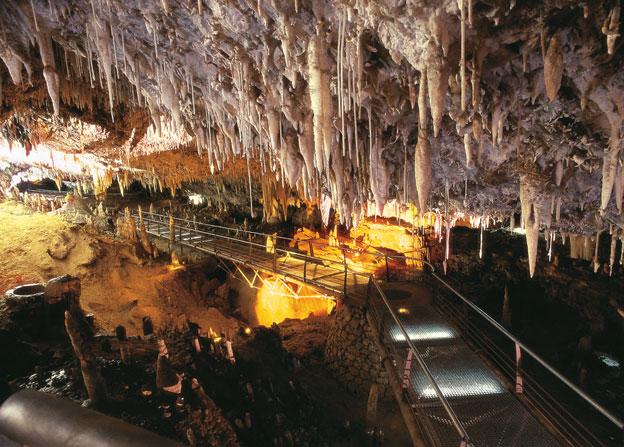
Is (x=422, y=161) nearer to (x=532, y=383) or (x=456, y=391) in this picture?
(x=456, y=391)

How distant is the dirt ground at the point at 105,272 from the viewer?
1127 centimetres

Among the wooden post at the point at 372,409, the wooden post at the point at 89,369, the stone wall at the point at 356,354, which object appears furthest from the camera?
the stone wall at the point at 356,354

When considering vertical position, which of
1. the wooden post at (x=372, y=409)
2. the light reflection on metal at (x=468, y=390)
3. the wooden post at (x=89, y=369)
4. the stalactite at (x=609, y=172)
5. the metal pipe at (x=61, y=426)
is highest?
the stalactite at (x=609, y=172)

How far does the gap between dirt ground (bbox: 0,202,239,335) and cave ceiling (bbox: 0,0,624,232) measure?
22.3 ft

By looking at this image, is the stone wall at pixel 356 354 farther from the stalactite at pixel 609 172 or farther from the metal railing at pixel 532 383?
the stalactite at pixel 609 172

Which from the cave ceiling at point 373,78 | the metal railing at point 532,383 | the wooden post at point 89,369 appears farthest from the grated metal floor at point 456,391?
the wooden post at point 89,369

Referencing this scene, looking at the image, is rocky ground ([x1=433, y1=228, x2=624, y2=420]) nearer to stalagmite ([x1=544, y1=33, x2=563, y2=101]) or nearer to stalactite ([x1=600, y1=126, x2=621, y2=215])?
stalactite ([x1=600, y1=126, x2=621, y2=215])

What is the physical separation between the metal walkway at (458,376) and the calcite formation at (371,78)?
7.55 ft

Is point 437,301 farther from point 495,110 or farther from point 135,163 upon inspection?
point 135,163

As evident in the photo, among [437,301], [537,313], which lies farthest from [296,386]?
[537,313]

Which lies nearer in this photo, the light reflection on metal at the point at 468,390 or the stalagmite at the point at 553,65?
the stalagmite at the point at 553,65

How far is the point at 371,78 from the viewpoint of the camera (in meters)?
3.55

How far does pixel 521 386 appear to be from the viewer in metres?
4.55

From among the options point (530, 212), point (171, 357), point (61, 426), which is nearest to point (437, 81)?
point (61, 426)
